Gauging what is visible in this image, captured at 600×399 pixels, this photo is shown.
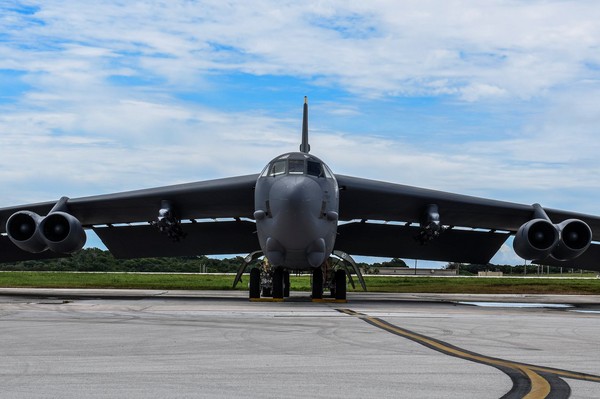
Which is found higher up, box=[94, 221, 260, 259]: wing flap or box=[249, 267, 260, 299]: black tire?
box=[94, 221, 260, 259]: wing flap

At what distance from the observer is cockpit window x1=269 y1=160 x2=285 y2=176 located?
19.1 meters

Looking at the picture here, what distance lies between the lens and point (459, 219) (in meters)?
24.2

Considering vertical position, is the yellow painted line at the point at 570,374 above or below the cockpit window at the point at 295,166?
below

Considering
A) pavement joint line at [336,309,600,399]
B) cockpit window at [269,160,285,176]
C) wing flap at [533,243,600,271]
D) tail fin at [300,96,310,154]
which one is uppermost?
tail fin at [300,96,310,154]

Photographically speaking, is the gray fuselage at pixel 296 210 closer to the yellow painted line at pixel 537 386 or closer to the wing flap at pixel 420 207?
the wing flap at pixel 420 207

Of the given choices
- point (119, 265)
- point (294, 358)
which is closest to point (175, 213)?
point (294, 358)

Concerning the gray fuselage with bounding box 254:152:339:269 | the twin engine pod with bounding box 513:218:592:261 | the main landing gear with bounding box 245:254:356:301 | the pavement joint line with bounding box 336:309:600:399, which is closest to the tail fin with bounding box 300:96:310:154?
the main landing gear with bounding box 245:254:356:301

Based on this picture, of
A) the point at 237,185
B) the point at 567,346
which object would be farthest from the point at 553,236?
the point at 567,346

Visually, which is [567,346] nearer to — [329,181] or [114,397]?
[114,397]

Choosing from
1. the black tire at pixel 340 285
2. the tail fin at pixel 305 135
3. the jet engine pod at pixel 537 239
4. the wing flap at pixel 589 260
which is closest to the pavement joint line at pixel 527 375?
the black tire at pixel 340 285

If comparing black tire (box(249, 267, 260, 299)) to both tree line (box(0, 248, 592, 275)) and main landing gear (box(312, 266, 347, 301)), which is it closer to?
main landing gear (box(312, 266, 347, 301))

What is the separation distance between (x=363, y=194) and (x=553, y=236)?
5.08m

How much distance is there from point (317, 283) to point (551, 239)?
19.7ft

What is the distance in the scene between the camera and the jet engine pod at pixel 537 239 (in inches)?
810
